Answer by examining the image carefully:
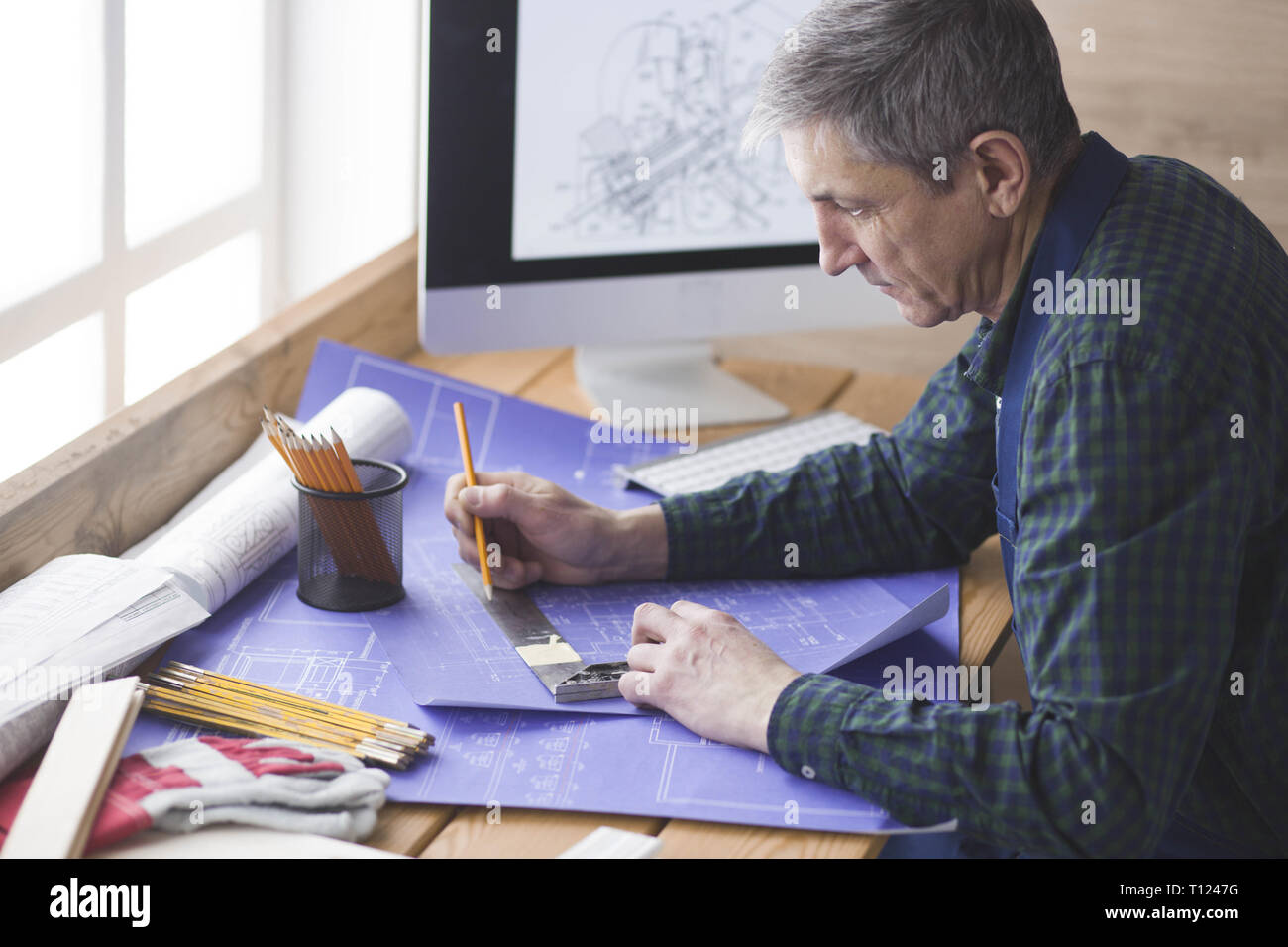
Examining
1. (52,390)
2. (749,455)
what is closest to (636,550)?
(749,455)

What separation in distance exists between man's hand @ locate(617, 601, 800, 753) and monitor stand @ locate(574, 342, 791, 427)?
0.62 m

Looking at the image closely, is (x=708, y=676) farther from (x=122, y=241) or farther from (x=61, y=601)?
(x=122, y=241)

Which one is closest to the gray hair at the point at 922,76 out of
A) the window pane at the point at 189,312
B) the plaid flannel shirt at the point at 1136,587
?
the plaid flannel shirt at the point at 1136,587

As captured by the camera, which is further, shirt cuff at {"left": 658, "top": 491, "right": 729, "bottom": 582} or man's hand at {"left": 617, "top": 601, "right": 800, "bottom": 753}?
shirt cuff at {"left": 658, "top": 491, "right": 729, "bottom": 582}

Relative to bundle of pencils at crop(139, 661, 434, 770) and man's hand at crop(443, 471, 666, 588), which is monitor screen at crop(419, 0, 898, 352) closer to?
man's hand at crop(443, 471, 666, 588)

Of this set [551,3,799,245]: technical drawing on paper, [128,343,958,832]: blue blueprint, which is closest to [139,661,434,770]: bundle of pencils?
[128,343,958,832]: blue blueprint

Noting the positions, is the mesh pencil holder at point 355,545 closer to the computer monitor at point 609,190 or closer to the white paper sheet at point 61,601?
the white paper sheet at point 61,601

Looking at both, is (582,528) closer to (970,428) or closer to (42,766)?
(970,428)

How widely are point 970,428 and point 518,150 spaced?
59cm

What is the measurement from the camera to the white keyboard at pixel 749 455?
1.44 meters

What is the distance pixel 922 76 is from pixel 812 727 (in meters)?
0.46

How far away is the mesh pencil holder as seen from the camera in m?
1.12

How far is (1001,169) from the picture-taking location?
3.23ft
